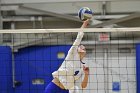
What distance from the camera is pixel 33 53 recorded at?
662 cm

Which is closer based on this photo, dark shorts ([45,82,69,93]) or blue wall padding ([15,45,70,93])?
dark shorts ([45,82,69,93])

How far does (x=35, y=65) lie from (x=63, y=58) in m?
0.50

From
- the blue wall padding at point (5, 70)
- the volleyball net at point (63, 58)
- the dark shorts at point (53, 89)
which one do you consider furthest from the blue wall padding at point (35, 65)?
the dark shorts at point (53, 89)

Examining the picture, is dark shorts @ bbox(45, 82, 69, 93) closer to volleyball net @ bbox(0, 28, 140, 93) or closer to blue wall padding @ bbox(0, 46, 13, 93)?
volleyball net @ bbox(0, 28, 140, 93)

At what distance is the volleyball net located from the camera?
6.51 metres

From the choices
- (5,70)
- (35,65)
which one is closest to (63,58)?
(35,65)

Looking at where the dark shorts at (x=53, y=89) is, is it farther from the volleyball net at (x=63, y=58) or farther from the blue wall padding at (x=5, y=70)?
the blue wall padding at (x=5, y=70)

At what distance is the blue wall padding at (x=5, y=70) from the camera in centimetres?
642

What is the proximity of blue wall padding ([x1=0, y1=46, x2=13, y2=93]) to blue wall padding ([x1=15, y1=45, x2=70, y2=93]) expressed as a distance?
0.65 ft

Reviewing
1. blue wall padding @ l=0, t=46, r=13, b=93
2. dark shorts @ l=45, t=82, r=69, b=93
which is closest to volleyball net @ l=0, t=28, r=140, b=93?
blue wall padding @ l=0, t=46, r=13, b=93

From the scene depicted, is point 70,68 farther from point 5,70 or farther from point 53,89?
point 5,70

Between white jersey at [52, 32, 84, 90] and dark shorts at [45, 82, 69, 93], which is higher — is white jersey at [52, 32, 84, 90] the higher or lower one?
the higher one

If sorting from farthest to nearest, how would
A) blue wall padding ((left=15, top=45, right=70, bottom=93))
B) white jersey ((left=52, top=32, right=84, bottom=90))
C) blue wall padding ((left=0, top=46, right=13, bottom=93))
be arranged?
blue wall padding ((left=15, top=45, right=70, bottom=93))
blue wall padding ((left=0, top=46, right=13, bottom=93))
white jersey ((left=52, top=32, right=84, bottom=90))

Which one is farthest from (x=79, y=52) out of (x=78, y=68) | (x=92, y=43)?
(x=92, y=43)
